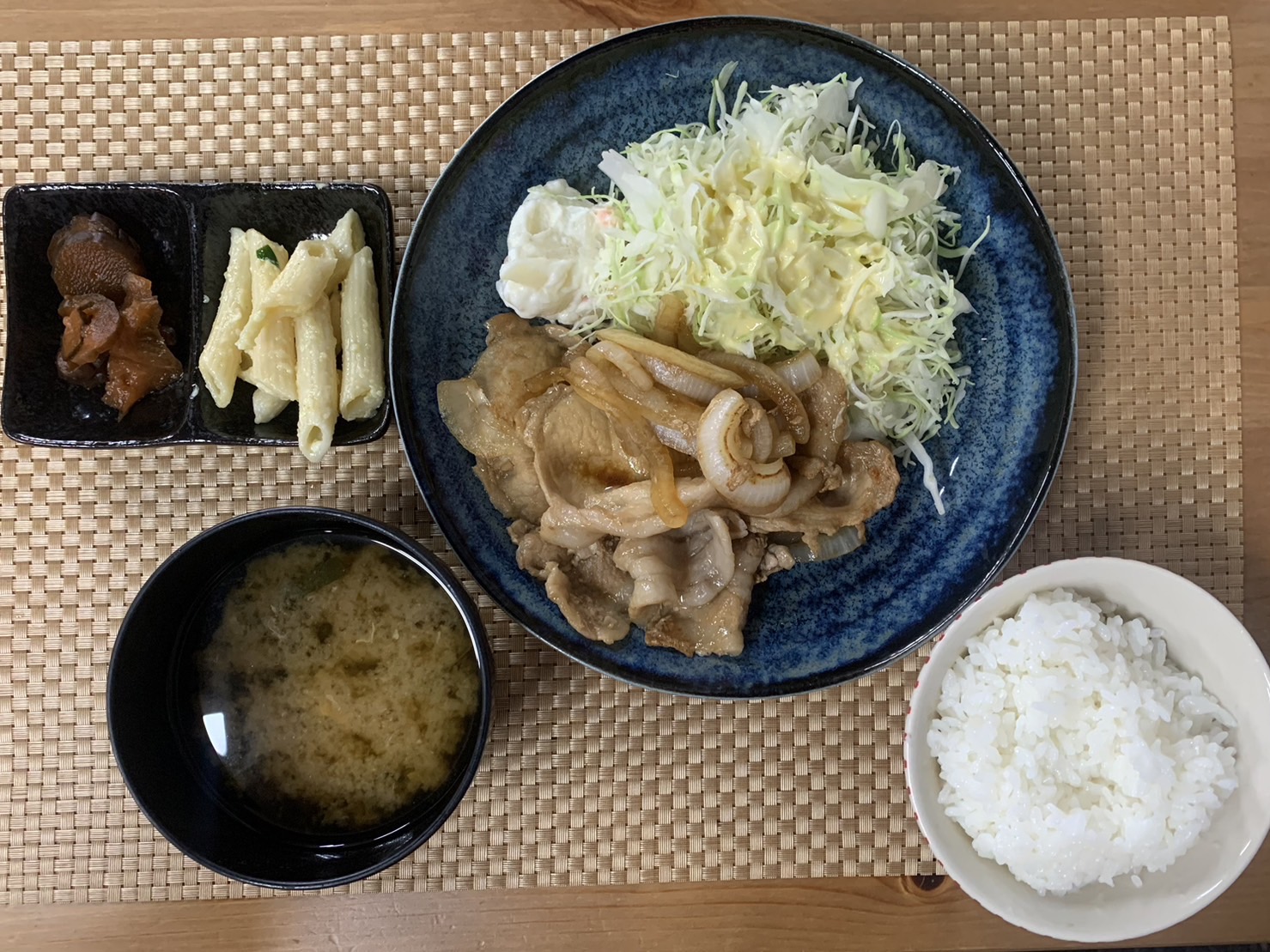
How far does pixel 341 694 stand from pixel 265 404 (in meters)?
0.77

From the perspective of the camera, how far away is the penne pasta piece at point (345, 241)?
7.17 feet

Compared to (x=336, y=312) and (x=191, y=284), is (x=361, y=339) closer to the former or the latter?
(x=336, y=312)

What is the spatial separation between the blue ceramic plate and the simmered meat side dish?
26.6 inches

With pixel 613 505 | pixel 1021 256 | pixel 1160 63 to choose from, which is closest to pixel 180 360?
pixel 613 505

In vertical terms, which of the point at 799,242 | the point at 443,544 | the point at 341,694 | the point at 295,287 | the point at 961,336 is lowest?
the point at 341,694

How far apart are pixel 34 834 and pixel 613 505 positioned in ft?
6.12

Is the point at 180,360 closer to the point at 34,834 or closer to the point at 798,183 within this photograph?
the point at 34,834

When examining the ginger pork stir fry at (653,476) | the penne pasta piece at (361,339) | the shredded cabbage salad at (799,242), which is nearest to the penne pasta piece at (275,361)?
the penne pasta piece at (361,339)

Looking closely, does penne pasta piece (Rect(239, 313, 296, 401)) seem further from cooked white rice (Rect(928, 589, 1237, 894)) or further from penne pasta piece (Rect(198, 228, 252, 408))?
cooked white rice (Rect(928, 589, 1237, 894))

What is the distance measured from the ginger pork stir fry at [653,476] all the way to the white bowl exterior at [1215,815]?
403 millimetres

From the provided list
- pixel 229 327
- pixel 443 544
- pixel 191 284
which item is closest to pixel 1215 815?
pixel 443 544

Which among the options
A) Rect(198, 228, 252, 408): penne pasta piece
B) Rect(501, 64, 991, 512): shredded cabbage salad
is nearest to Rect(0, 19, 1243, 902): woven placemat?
Rect(198, 228, 252, 408): penne pasta piece

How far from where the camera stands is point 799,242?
7.07 feet

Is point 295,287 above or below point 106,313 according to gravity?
above
